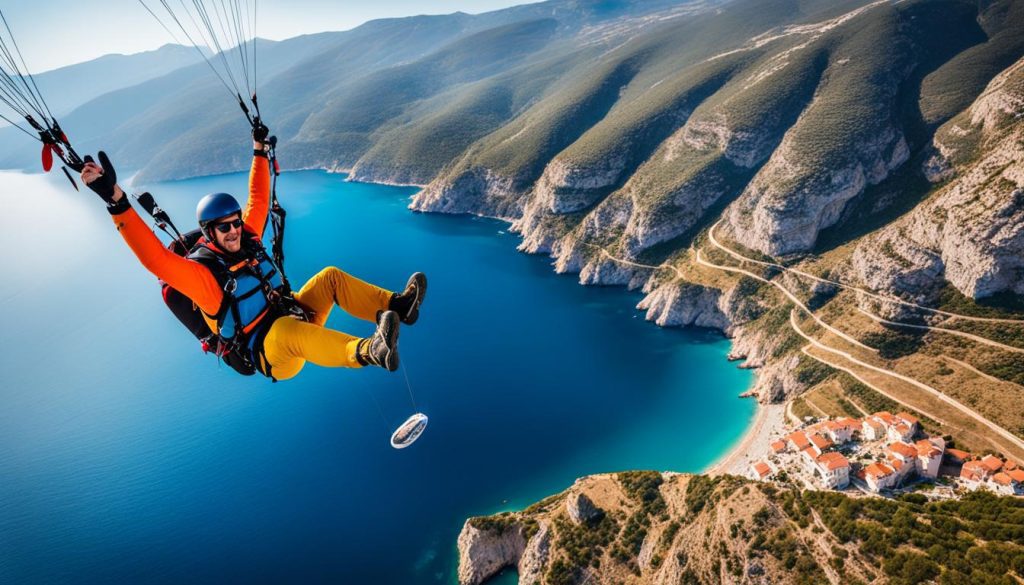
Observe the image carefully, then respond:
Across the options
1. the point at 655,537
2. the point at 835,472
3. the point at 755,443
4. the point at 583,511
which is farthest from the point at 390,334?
the point at 755,443

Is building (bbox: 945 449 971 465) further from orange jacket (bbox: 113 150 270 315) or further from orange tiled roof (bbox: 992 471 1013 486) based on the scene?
orange jacket (bbox: 113 150 270 315)

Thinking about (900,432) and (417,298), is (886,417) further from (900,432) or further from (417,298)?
(417,298)

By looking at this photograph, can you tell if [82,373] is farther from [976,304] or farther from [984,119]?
[984,119]

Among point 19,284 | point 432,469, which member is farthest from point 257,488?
point 19,284

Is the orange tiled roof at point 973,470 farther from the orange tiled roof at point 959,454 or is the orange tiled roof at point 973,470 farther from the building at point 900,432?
the building at point 900,432

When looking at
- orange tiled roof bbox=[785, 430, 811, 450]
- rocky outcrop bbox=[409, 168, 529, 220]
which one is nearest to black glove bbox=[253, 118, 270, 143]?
orange tiled roof bbox=[785, 430, 811, 450]

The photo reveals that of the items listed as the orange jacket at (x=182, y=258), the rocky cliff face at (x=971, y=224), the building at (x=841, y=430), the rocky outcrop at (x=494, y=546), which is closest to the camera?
the orange jacket at (x=182, y=258)

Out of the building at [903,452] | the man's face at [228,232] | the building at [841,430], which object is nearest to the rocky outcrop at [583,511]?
the building at [841,430]
